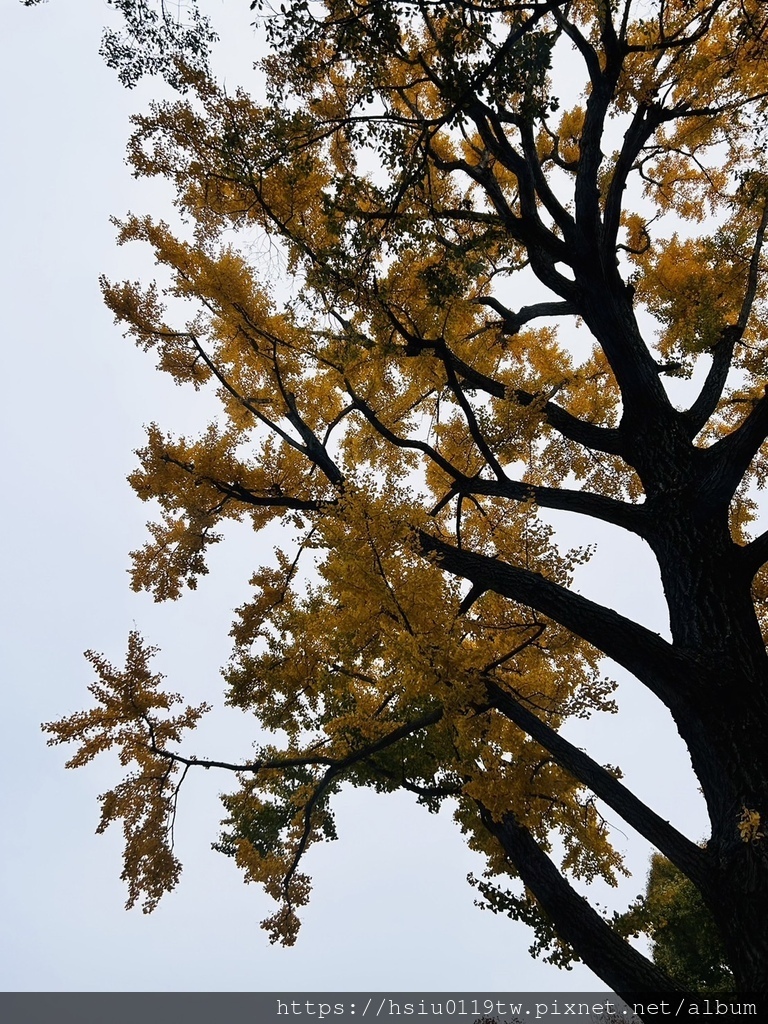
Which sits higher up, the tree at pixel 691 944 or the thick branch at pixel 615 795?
the thick branch at pixel 615 795

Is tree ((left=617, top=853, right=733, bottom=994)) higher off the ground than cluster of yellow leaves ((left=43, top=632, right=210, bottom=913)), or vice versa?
cluster of yellow leaves ((left=43, top=632, right=210, bottom=913))

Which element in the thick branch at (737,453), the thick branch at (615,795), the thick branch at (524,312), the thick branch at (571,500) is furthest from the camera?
the thick branch at (524,312)

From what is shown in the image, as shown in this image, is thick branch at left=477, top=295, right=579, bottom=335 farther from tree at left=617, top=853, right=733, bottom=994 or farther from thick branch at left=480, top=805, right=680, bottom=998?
tree at left=617, top=853, right=733, bottom=994

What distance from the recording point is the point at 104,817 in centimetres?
436

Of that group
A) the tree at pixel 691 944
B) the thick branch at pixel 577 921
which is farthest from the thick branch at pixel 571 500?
the tree at pixel 691 944

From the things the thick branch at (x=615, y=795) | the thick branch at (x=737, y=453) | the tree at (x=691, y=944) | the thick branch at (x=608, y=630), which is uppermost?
the thick branch at (x=737, y=453)

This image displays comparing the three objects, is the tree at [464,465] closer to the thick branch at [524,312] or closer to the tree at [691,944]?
the thick branch at [524,312]

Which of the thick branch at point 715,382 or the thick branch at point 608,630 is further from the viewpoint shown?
the thick branch at point 715,382

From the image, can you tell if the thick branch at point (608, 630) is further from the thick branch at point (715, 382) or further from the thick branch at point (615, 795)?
the thick branch at point (715, 382)

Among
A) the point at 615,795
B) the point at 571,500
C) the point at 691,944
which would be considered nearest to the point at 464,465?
the point at 571,500

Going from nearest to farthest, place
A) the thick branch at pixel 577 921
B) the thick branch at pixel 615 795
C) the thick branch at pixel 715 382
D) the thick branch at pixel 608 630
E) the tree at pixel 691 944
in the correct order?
the thick branch at pixel 615 795
the thick branch at pixel 577 921
the thick branch at pixel 608 630
the thick branch at pixel 715 382
the tree at pixel 691 944

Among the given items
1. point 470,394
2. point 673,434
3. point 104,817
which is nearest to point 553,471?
point 470,394

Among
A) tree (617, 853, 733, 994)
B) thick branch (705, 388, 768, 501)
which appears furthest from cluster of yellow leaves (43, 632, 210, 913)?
tree (617, 853, 733, 994)

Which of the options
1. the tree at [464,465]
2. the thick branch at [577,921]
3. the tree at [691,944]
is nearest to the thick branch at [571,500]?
the tree at [464,465]
